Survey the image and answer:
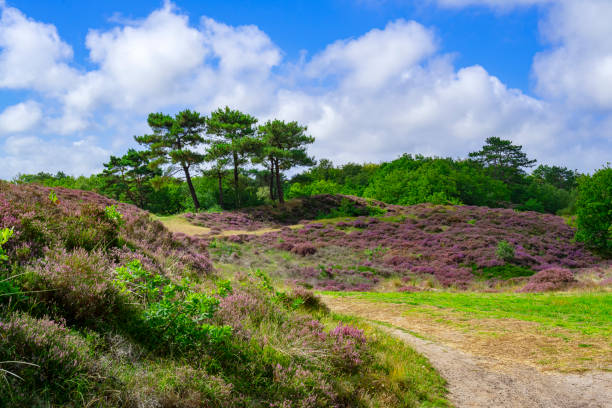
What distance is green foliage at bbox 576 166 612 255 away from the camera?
26.6 meters

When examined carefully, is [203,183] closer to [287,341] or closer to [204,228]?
[204,228]

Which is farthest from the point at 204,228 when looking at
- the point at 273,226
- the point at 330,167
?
the point at 330,167

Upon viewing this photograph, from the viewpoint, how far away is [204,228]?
100ft

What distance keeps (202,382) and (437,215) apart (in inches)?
1368

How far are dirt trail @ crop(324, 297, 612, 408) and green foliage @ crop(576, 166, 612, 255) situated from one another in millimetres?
28460

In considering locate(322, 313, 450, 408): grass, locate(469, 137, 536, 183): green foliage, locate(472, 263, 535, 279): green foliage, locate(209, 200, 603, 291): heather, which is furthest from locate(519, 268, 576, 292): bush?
locate(469, 137, 536, 183): green foliage

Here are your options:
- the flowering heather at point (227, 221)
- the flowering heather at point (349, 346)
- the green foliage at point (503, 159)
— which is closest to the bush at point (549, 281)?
the flowering heather at point (349, 346)

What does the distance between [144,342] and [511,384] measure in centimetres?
459

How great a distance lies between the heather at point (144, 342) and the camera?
2.50 metres

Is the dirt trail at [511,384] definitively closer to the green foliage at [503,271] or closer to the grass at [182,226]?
the green foliage at [503,271]

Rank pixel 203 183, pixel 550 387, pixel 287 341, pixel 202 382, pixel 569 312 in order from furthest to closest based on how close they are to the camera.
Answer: pixel 203 183 < pixel 569 312 < pixel 550 387 < pixel 287 341 < pixel 202 382

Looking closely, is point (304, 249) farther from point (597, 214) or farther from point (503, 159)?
point (503, 159)

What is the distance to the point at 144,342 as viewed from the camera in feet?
10.9

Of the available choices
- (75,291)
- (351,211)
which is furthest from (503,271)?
(75,291)
